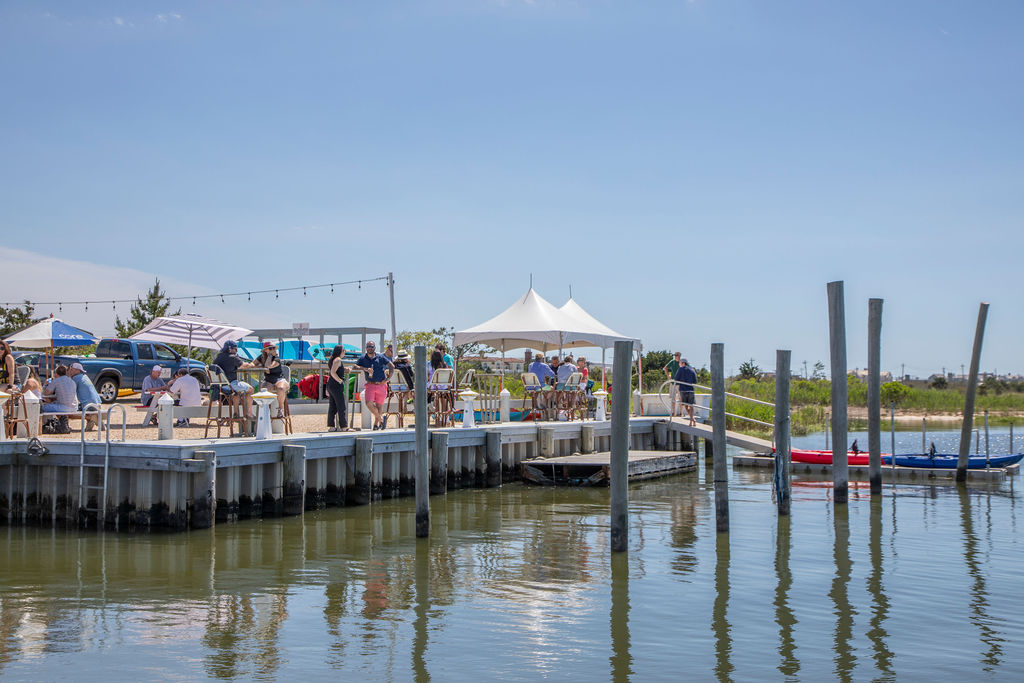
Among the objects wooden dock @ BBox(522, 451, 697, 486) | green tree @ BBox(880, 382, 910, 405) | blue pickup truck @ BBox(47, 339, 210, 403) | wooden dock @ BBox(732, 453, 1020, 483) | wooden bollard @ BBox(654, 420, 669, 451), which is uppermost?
blue pickup truck @ BBox(47, 339, 210, 403)

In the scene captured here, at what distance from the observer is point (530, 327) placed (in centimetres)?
2206

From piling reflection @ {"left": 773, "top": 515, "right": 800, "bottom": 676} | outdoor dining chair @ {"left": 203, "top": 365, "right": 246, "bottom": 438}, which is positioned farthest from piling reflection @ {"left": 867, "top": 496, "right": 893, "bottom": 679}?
outdoor dining chair @ {"left": 203, "top": 365, "right": 246, "bottom": 438}

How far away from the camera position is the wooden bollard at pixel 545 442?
1992cm

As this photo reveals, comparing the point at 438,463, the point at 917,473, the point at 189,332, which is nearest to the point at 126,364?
the point at 189,332

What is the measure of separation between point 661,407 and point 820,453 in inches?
184

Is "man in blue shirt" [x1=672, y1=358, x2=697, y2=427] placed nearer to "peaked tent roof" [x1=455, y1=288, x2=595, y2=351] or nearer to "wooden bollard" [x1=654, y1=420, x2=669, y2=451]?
"wooden bollard" [x1=654, y1=420, x2=669, y2=451]

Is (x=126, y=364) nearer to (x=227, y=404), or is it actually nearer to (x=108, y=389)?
(x=108, y=389)

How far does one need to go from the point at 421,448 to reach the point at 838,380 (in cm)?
805

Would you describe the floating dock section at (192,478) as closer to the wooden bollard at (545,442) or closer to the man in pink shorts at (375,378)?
the man in pink shorts at (375,378)

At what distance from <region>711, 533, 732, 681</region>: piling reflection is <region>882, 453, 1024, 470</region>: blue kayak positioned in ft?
32.1

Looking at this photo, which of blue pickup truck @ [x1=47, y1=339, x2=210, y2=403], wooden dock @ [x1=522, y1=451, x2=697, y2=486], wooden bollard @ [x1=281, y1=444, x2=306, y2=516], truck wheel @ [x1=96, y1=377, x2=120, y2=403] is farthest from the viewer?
blue pickup truck @ [x1=47, y1=339, x2=210, y2=403]

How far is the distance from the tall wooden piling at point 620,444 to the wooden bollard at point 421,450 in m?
2.37

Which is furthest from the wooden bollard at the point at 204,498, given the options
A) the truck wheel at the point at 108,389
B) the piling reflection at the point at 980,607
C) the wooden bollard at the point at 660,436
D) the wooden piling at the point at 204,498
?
the truck wheel at the point at 108,389

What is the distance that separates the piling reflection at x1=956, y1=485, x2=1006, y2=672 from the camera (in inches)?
316
